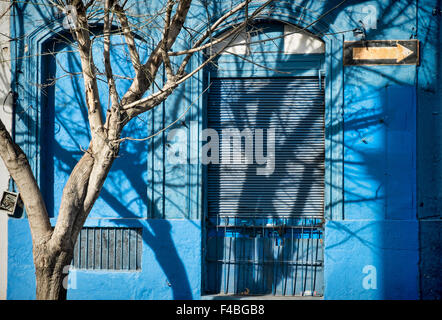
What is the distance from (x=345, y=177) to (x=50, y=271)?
4333 millimetres

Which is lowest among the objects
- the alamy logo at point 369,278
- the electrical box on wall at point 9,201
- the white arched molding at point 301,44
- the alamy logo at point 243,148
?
the alamy logo at point 369,278

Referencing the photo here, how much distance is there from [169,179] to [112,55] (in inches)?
86.3

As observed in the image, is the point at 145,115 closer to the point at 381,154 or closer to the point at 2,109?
the point at 2,109

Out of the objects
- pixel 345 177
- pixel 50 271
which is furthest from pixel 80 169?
pixel 345 177

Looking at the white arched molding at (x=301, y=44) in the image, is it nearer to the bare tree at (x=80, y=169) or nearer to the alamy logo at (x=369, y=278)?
the bare tree at (x=80, y=169)

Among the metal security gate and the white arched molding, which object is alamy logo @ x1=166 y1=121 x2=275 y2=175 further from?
the white arched molding

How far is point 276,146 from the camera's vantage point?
6.81 metres

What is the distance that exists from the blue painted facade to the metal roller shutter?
0.23 meters

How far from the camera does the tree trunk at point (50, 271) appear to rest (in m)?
4.47

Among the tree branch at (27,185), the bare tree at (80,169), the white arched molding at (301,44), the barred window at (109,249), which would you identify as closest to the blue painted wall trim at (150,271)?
the barred window at (109,249)

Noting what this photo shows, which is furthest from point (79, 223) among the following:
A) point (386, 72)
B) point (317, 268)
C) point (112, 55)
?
point (386, 72)

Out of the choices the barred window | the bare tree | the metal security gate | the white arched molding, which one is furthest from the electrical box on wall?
the white arched molding

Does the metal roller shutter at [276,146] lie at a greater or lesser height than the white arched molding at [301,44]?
lesser

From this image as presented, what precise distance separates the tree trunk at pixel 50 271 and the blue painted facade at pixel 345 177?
6.89 ft
